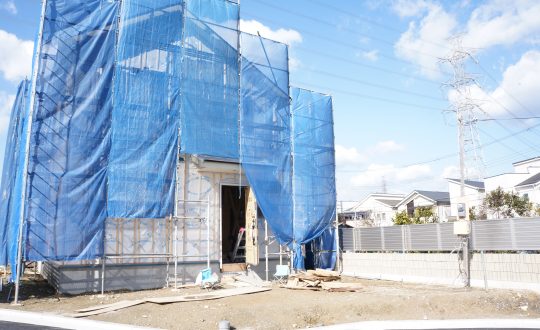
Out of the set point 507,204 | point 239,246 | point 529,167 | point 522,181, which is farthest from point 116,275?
point 529,167

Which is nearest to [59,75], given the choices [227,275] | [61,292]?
[61,292]

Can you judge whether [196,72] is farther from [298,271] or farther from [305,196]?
[298,271]

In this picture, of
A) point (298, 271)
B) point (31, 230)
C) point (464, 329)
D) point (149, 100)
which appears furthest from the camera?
point (298, 271)

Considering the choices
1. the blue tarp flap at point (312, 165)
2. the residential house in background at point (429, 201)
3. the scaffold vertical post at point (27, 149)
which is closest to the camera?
the scaffold vertical post at point (27, 149)

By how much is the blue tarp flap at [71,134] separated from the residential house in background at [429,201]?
28.2 m

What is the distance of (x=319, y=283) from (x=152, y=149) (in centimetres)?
635

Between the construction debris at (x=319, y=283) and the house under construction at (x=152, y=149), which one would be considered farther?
the construction debris at (x=319, y=283)

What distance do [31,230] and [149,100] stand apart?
4.81 metres

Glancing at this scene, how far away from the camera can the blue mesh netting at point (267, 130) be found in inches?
575

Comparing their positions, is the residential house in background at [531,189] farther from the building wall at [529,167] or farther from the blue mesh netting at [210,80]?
the blue mesh netting at [210,80]

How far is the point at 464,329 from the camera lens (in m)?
7.90

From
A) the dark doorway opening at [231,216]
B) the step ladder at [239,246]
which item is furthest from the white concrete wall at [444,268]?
the dark doorway opening at [231,216]

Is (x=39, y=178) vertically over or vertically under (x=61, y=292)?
over

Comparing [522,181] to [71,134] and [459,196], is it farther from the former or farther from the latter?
[71,134]
